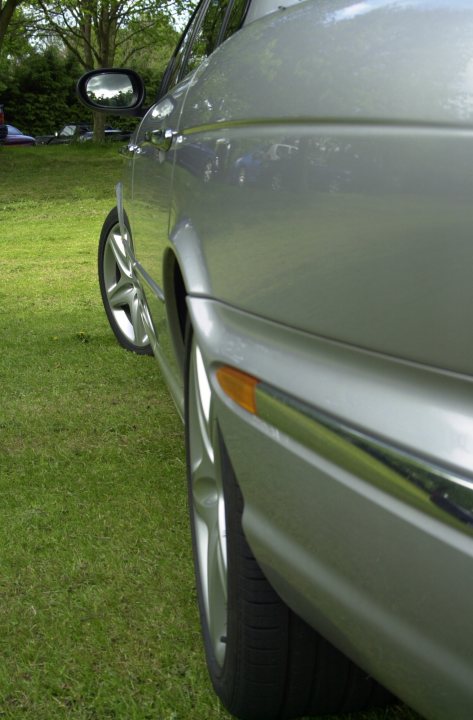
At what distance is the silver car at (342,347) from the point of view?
118cm

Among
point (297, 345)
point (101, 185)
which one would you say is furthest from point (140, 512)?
point (101, 185)

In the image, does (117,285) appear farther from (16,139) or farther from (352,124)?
(16,139)

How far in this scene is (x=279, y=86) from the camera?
1522mm

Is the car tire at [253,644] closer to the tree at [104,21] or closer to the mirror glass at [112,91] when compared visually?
the mirror glass at [112,91]

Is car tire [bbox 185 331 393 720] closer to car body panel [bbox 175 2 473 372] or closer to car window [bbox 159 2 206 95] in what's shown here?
car body panel [bbox 175 2 473 372]

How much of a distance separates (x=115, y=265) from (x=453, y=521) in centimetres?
421

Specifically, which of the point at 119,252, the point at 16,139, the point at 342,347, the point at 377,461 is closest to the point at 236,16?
the point at 342,347

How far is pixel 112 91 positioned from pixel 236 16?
5.31ft

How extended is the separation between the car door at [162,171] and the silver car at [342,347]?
366 millimetres

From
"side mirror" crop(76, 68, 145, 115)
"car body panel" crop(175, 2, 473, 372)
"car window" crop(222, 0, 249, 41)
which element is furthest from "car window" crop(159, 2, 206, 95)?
"car body panel" crop(175, 2, 473, 372)

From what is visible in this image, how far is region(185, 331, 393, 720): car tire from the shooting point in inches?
67.9

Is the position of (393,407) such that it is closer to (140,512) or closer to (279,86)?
(279,86)

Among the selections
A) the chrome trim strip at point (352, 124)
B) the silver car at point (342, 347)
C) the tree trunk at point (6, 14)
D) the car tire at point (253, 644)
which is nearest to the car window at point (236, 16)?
the silver car at point (342, 347)

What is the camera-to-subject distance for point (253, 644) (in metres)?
1.74
